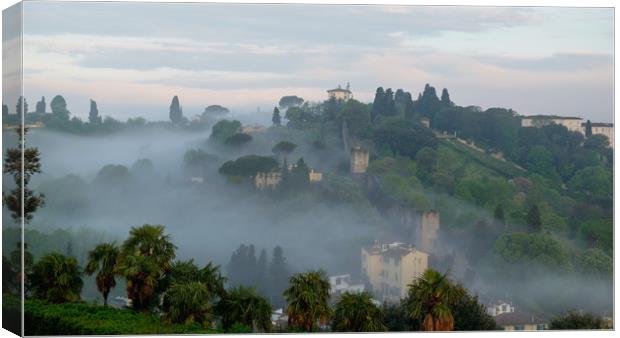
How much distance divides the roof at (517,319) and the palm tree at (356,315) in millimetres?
2580

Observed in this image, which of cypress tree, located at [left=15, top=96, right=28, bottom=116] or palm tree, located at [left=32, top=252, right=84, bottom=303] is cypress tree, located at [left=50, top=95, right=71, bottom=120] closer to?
cypress tree, located at [left=15, top=96, right=28, bottom=116]

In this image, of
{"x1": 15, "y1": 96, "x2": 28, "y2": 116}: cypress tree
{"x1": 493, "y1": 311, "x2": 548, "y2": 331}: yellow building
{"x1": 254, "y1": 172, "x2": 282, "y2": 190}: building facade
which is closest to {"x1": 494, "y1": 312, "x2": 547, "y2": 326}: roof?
{"x1": 493, "y1": 311, "x2": 548, "y2": 331}: yellow building

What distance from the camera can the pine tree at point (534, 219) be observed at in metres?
28.0

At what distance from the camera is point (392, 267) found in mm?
27344

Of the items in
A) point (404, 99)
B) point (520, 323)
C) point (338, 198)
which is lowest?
point (520, 323)

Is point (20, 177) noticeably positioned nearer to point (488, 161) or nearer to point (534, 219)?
point (488, 161)

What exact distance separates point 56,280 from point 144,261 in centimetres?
152

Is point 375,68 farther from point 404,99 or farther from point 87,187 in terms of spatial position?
point 87,187

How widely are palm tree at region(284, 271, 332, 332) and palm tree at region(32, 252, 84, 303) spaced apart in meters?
3.40

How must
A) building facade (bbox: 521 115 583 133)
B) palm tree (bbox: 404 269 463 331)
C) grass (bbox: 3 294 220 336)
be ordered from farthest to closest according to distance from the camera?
1. building facade (bbox: 521 115 583 133)
2. palm tree (bbox: 404 269 463 331)
3. grass (bbox: 3 294 220 336)

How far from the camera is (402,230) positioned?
27906 mm

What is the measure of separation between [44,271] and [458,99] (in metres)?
7.68

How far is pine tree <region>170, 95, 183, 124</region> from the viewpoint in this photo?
27.3 m

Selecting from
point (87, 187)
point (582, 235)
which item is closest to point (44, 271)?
point (87, 187)
